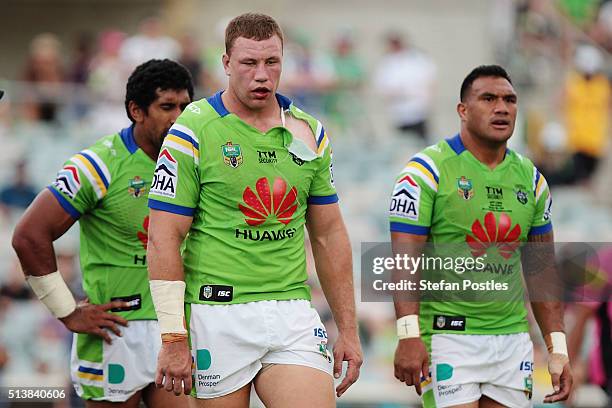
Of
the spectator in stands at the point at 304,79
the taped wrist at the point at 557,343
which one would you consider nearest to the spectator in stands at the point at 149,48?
the spectator in stands at the point at 304,79

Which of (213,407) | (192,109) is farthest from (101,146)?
(213,407)

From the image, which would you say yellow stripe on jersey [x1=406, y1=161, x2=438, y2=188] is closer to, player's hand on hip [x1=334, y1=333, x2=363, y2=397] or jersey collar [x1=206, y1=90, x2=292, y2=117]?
jersey collar [x1=206, y1=90, x2=292, y2=117]

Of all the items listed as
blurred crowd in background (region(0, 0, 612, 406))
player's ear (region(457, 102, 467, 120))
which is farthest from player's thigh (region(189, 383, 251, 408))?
blurred crowd in background (region(0, 0, 612, 406))

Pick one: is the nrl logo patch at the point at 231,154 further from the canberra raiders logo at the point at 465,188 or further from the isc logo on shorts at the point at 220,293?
the canberra raiders logo at the point at 465,188

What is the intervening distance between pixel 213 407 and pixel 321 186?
128 centimetres

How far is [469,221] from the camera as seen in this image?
7316 millimetres

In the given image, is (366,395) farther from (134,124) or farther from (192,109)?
(192,109)

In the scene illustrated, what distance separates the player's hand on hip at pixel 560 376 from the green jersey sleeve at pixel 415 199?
106 centimetres

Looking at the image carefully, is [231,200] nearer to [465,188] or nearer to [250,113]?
[250,113]

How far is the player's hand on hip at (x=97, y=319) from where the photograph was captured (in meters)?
7.34

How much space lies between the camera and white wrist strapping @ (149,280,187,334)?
6.07 meters

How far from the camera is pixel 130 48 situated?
683 inches

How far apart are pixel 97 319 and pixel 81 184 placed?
0.79 metres

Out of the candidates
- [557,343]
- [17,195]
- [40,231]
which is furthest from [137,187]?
[17,195]
